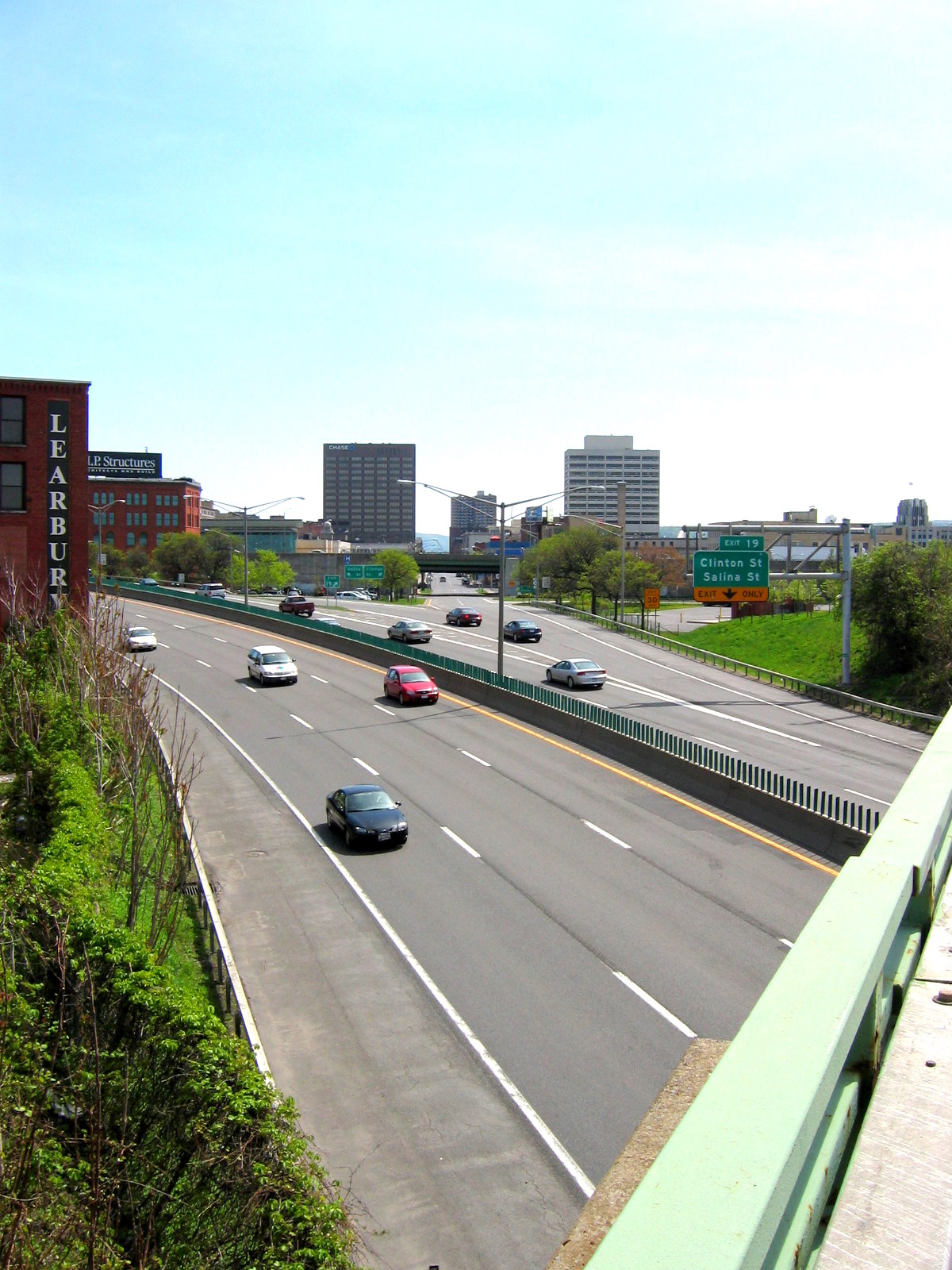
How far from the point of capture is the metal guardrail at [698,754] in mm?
24859

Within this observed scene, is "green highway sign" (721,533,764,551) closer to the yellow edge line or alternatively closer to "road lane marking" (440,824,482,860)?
the yellow edge line

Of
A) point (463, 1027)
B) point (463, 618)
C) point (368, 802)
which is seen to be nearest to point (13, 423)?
point (368, 802)

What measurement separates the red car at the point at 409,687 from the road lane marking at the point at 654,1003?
26.7m

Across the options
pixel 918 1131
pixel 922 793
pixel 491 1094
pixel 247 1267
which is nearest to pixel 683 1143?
pixel 918 1131

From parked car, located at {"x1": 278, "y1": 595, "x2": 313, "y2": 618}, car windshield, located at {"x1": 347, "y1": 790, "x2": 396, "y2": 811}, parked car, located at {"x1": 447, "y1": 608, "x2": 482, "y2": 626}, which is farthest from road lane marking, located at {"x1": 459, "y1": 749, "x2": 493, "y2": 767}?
parked car, located at {"x1": 278, "y1": 595, "x2": 313, "y2": 618}

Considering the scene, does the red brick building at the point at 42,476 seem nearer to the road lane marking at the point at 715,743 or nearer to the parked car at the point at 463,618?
the road lane marking at the point at 715,743

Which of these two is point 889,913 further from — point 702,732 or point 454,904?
point 702,732

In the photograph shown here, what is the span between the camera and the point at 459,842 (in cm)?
2538

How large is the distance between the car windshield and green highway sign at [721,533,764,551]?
27.4 meters

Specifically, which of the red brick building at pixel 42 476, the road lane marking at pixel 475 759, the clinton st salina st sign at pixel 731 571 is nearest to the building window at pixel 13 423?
the red brick building at pixel 42 476

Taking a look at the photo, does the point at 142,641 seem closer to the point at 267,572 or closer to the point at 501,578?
the point at 501,578

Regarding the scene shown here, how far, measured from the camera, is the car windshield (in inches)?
1000

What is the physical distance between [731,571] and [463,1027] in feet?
118

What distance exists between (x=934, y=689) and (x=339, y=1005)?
38.8m
